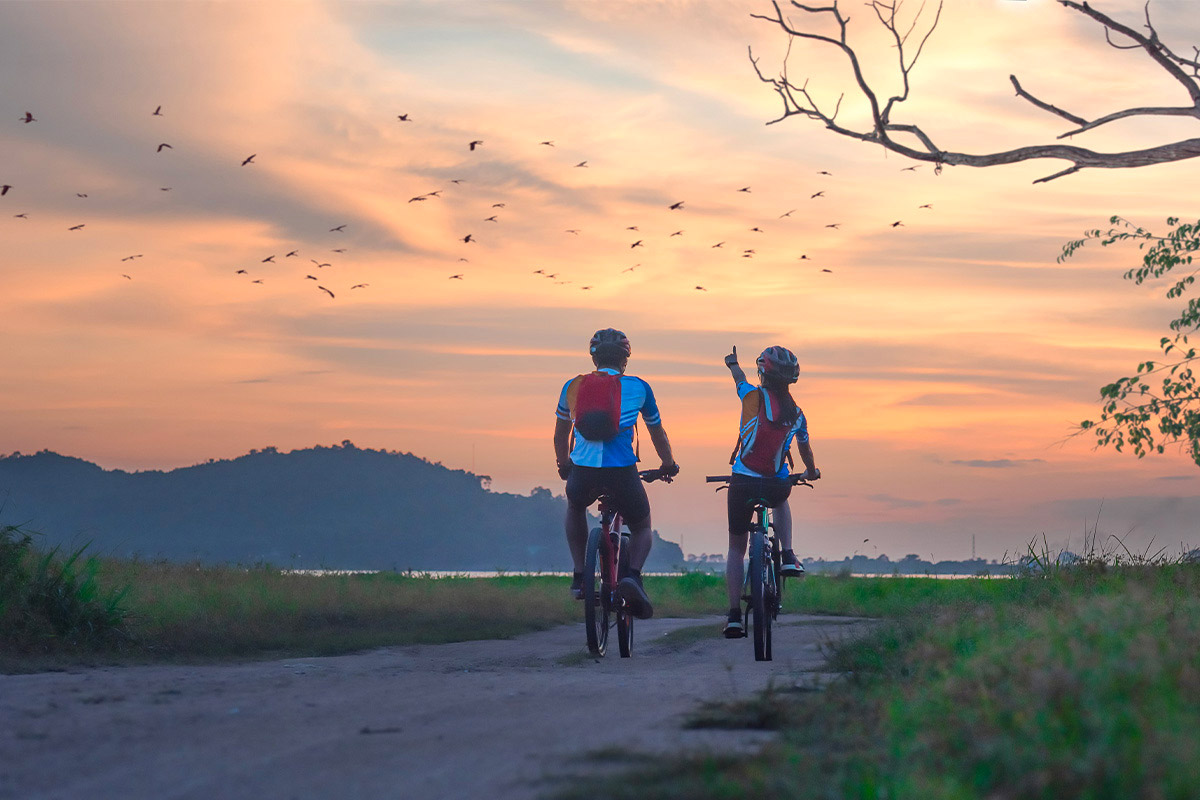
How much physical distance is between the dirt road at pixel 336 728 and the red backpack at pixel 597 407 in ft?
7.11

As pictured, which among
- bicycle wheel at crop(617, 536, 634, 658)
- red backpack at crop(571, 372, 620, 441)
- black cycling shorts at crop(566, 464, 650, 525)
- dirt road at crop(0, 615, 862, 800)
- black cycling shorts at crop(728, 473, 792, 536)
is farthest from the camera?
black cycling shorts at crop(728, 473, 792, 536)

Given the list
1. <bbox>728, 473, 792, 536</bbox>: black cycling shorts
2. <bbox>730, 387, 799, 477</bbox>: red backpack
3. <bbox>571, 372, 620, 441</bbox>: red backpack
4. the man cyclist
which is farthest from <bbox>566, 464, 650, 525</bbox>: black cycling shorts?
<bbox>730, 387, 799, 477</bbox>: red backpack

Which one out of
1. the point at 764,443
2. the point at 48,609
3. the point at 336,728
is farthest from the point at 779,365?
the point at 48,609

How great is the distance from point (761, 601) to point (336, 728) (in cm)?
518

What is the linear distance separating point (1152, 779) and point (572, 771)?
230 centimetres

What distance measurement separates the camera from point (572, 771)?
16.1 feet

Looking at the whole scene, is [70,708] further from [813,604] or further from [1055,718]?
[813,604]

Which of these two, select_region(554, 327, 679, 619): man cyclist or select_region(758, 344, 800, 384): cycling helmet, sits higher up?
select_region(758, 344, 800, 384): cycling helmet

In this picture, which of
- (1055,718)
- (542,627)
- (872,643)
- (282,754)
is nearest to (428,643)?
(542,627)

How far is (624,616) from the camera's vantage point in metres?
11.1

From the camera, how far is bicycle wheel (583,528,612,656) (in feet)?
33.8

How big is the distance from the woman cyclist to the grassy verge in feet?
12.4

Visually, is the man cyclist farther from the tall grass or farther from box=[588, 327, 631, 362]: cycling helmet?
the tall grass

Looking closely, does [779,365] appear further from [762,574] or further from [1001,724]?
[1001,724]
